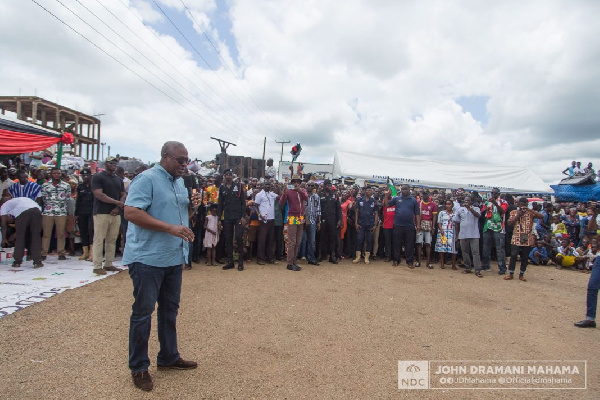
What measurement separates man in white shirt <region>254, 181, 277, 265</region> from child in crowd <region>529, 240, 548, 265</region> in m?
7.92

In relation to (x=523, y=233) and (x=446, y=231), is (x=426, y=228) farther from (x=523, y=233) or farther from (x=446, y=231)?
(x=523, y=233)

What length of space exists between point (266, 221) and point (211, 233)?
50.2 inches

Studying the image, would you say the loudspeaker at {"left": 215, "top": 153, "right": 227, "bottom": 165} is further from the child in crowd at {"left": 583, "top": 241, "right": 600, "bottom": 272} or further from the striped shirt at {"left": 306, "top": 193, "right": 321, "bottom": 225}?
the child in crowd at {"left": 583, "top": 241, "right": 600, "bottom": 272}

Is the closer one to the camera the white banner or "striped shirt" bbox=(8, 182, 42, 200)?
the white banner

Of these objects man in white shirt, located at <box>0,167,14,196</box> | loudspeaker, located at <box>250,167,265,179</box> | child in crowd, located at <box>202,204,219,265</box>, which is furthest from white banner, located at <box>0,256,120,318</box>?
loudspeaker, located at <box>250,167,265,179</box>

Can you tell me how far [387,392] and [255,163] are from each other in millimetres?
18019

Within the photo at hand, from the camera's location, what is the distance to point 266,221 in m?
7.87

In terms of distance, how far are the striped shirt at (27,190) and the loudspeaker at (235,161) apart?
1093 cm

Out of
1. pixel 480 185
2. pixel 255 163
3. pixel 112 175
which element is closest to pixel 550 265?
pixel 480 185

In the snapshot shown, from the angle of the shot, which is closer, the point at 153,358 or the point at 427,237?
the point at 153,358

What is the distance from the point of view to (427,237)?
28.2 feet

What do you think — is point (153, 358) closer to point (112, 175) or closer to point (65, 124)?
point (112, 175)

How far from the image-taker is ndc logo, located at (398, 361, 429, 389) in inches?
118

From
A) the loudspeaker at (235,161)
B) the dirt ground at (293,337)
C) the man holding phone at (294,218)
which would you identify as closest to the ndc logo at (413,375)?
the dirt ground at (293,337)
